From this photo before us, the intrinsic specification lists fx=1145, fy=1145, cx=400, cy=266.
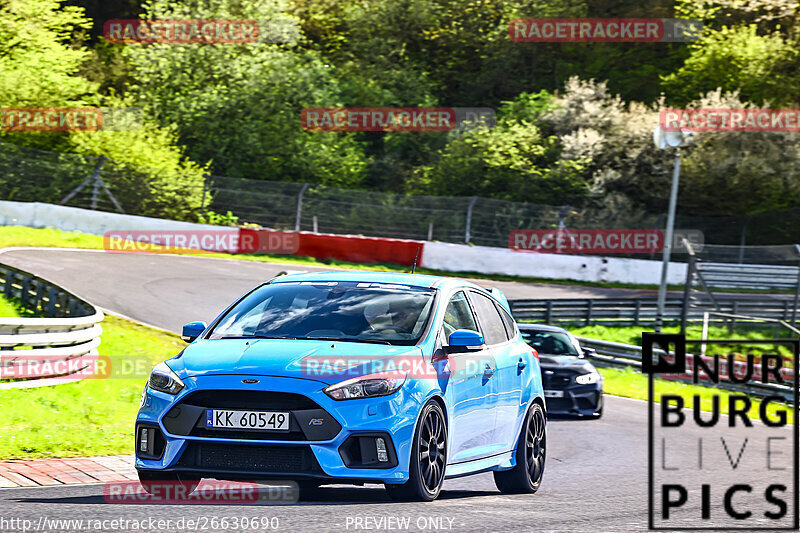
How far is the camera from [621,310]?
33031 mm

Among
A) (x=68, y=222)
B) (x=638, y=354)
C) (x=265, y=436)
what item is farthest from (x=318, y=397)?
(x=68, y=222)

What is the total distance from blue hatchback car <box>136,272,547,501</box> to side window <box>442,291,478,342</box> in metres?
0.02

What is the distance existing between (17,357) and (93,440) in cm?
318

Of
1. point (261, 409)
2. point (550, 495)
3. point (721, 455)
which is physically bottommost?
point (721, 455)

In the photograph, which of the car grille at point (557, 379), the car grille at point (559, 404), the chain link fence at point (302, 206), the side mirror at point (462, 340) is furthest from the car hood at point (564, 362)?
the chain link fence at point (302, 206)

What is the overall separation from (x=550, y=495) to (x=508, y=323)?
1.49 m

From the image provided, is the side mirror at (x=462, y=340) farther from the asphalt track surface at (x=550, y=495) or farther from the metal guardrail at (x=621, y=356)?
the metal guardrail at (x=621, y=356)

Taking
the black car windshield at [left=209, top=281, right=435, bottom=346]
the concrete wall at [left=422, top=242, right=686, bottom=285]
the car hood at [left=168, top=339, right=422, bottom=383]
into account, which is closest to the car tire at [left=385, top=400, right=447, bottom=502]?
the car hood at [left=168, top=339, right=422, bottom=383]

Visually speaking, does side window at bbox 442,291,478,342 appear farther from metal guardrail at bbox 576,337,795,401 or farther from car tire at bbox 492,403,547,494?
metal guardrail at bbox 576,337,795,401

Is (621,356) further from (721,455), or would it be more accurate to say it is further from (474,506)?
(474,506)

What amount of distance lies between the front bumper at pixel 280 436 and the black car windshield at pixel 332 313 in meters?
0.86

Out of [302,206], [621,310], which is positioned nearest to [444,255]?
[302,206]

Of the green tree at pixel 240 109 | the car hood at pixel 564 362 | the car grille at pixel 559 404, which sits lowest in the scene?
the car grille at pixel 559 404

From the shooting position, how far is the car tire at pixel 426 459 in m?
7.38
